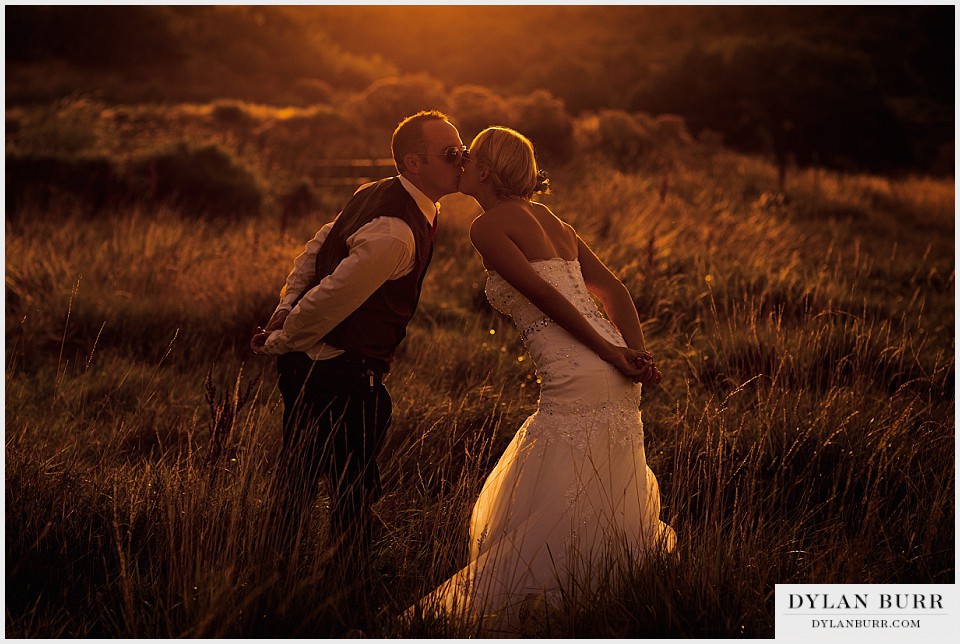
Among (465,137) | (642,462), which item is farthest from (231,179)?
(642,462)

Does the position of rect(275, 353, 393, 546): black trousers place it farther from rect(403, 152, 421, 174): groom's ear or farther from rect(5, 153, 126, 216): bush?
rect(5, 153, 126, 216): bush

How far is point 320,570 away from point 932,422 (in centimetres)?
336

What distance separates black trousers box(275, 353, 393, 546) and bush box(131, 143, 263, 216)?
8.75m

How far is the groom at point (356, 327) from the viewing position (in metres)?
3.70

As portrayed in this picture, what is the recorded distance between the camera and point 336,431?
3.93m

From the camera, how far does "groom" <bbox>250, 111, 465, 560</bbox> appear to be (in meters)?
3.70

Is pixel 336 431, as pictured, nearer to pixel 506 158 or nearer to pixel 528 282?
pixel 528 282

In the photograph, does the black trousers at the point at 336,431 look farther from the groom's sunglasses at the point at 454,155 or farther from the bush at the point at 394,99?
the bush at the point at 394,99

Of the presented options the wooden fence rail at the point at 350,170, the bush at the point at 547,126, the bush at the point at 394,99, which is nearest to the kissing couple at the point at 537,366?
the wooden fence rail at the point at 350,170

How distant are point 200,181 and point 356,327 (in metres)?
9.94

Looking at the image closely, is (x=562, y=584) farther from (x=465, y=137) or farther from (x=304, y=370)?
(x=465, y=137)

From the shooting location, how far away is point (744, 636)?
131 inches

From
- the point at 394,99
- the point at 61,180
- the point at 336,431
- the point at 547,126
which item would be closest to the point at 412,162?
the point at 336,431

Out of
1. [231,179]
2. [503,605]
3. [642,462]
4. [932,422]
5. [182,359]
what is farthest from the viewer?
[231,179]
